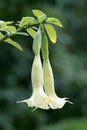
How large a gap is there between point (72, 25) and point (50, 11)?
5.99 feet

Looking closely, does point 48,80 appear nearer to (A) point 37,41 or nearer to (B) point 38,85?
(B) point 38,85

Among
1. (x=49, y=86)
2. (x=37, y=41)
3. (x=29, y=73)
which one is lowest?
(x=49, y=86)

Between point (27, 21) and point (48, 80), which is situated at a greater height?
point (27, 21)

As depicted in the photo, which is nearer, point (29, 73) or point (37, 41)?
point (37, 41)

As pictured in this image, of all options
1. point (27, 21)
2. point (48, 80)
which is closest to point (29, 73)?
point (48, 80)

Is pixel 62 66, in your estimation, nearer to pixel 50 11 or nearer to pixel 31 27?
pixel 50 11

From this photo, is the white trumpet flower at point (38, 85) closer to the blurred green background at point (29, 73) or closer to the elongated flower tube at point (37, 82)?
the elongated flower tube at point (37, 82)

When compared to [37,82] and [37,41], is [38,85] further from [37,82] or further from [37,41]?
[37,41]

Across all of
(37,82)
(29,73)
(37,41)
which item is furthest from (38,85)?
(29,73)

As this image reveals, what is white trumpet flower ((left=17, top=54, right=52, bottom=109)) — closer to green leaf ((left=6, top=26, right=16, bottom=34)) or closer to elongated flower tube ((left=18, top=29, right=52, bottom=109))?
elongated flower tube ((left=18, top=29, right=52, bottom=109))

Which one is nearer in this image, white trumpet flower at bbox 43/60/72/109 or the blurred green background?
white trumpet flower at bbox 43/60/72/109

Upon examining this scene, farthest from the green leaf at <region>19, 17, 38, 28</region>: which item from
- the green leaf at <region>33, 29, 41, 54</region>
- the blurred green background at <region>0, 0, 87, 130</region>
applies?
the blurred green background at <region>0, 0, 87, 130</region>

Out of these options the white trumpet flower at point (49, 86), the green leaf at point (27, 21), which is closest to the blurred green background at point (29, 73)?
the white trumpet flower at point (49, 86)

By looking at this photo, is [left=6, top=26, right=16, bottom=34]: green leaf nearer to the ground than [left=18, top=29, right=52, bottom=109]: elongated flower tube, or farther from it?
farther from it
